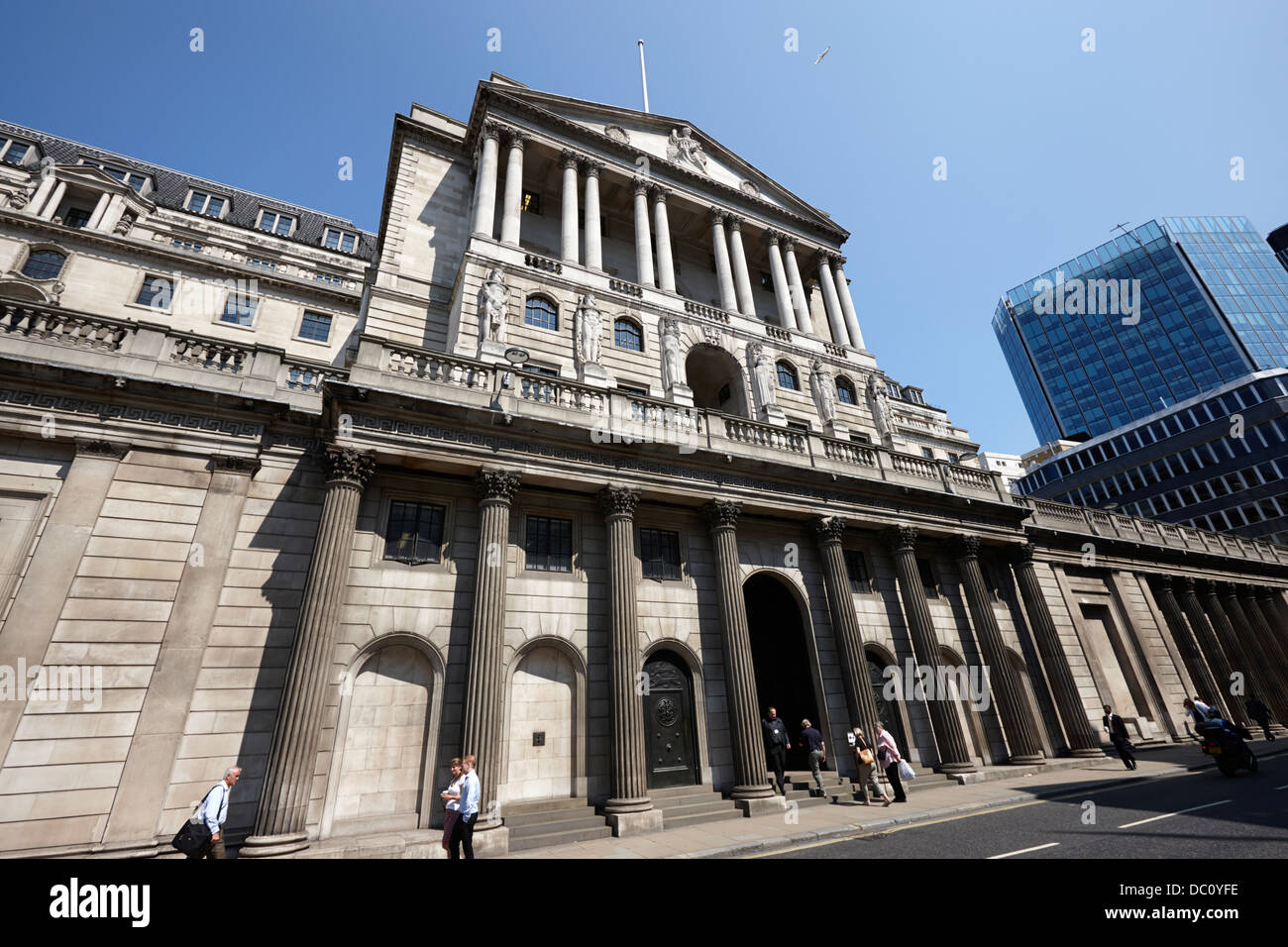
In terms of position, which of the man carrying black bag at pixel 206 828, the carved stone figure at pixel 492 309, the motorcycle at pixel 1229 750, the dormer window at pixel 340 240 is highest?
the dormer window at pixel 340 240

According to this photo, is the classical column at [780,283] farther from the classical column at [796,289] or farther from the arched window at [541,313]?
the arched window at [541,313]

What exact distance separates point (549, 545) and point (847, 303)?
23981 mm

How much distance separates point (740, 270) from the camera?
2739 centimetres

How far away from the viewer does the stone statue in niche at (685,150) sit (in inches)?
1147

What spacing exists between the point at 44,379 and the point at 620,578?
14120 mm

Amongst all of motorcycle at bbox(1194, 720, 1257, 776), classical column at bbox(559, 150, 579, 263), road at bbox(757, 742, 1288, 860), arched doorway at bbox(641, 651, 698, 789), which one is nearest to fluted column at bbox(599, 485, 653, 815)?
arched doorway at bbox(641, 651, 698, 789)

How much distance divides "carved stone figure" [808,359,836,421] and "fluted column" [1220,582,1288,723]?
29885mm

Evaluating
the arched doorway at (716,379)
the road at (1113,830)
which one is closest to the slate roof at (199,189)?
the arched doorway at (716,379)

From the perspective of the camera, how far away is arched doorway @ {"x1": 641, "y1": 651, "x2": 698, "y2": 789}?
14453 mm

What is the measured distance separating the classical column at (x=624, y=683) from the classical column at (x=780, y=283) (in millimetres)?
16580

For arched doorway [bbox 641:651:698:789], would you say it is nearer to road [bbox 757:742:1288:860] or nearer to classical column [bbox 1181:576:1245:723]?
road [bbox 757:742:1288:860]

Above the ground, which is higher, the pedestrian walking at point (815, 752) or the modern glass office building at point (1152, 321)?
the modern glass office building at point (1152, 321)

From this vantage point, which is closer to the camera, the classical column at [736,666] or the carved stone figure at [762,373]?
the classical column at [736,666]

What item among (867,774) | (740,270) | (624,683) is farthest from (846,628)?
(740,270)
